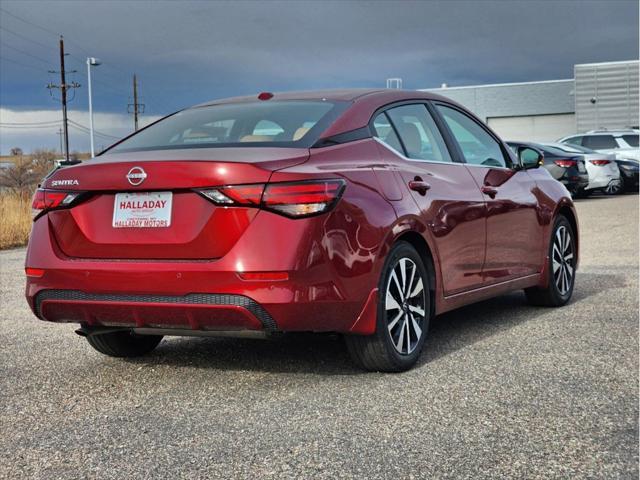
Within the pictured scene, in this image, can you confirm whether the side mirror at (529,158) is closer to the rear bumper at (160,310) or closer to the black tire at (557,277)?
the black tire at (557,277)

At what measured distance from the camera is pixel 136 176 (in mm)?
4652

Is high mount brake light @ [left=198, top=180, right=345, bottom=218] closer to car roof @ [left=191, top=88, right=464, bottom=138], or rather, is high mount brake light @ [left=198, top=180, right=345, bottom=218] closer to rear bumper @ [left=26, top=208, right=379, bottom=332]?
rear bumper @ [left=26, top=208, right=379, bottom=332]

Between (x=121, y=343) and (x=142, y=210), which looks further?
(x=121, y=343)

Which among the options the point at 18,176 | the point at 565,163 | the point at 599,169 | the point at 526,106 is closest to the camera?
the point at 565,163

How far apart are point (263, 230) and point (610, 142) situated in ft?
82.2

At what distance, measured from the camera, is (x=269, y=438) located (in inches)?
157

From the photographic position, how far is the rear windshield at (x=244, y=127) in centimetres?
496

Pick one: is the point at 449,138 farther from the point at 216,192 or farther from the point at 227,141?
the point at 216,192

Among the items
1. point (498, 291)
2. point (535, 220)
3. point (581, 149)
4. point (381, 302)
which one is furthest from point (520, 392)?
point (581, 149)

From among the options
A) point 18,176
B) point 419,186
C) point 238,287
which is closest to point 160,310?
point 238,287

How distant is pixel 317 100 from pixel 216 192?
124cm

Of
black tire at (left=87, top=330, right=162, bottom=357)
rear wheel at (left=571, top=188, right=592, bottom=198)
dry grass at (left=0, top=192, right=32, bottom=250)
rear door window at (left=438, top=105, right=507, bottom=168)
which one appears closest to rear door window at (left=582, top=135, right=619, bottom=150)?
rear wheel at (left=571, top=188, right=592, bottom=198)

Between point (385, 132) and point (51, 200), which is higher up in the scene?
point (385, 132)

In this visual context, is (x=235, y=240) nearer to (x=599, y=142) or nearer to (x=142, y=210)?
(x=142, y=210)
